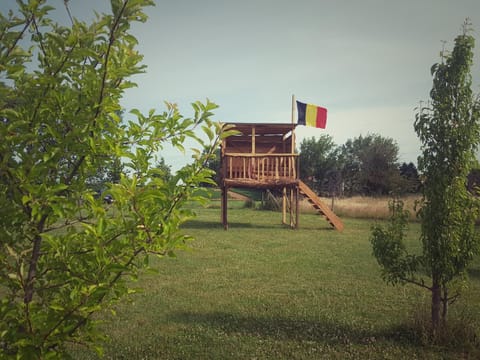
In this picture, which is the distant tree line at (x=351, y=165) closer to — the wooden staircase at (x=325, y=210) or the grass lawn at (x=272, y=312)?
the wooden staircase at (x=325, y=210)

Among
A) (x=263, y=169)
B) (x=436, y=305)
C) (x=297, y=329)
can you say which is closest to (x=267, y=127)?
(x=263, y=169)

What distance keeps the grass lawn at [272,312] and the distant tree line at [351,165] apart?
38.3m

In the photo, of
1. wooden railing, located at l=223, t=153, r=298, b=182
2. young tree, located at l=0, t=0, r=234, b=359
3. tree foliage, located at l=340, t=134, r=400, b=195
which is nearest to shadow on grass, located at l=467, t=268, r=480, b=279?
wooden railing, located at l=223, t=153, r=298, b=182

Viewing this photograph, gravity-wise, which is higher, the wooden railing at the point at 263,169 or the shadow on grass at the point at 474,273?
the wooden railing at the point at 263,169

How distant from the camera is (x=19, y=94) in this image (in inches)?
97.0

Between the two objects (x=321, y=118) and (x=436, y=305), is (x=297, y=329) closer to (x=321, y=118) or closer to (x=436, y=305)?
(x=436, y=305)

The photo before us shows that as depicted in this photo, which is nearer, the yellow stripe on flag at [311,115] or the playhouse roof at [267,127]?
the playhouse roof at [267,127]

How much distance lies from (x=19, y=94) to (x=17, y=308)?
1362 millimetres

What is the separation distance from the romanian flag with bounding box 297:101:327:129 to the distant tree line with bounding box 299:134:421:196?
27.7 m

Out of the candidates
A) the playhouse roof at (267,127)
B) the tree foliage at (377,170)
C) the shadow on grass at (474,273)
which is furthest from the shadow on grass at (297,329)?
the tree foliage at (377,170)

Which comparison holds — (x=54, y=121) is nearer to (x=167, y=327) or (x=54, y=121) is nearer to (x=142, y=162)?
(x=142, y=162)

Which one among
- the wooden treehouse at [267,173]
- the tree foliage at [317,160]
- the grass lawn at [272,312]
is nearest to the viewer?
the grass lawn at [272,312]

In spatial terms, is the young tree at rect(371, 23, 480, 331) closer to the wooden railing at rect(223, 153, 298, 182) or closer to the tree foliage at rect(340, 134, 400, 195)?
the wooden railing at rect(223, 153, 298, 182)

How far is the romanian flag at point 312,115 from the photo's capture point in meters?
20.2
